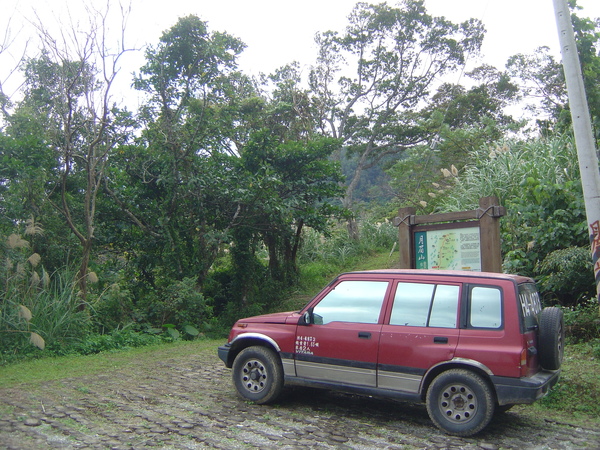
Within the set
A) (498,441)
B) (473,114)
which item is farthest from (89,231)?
(473,114)

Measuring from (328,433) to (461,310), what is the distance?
1.86 m

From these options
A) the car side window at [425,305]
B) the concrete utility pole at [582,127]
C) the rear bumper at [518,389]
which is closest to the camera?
the rear bumper at [518,389]

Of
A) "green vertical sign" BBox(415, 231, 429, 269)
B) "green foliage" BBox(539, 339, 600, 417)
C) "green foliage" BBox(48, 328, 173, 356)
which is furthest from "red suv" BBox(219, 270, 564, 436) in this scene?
"green foliage" BBox(48, 328, 173, 356)

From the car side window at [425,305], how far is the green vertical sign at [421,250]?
2.70 metres

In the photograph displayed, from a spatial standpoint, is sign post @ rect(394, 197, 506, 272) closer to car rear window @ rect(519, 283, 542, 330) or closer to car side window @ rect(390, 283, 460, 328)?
car rear window @ rect(519, 283, 542, 330)

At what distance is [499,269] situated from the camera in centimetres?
820

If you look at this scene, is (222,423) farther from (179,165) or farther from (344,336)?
(179,165)

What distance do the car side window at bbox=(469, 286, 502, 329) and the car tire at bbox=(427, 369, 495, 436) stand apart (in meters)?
0.52

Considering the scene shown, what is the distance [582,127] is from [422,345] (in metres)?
4.03

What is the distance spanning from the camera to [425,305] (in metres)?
6.16

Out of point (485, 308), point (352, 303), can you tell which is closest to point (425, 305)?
point (485, 308)

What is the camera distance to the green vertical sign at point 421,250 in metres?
8.97

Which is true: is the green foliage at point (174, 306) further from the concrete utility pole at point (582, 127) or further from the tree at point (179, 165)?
the concrete utility pole at point (582, 127)

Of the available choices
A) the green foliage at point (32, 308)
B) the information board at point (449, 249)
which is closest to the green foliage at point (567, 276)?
the information board at point (449, 249)
